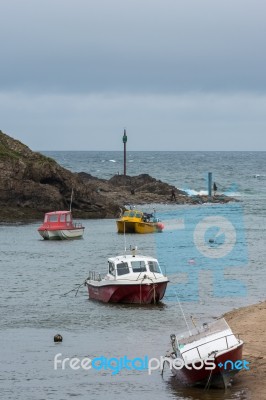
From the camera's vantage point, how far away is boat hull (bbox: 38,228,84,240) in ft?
237

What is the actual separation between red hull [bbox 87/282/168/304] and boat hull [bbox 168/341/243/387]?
14.6 m

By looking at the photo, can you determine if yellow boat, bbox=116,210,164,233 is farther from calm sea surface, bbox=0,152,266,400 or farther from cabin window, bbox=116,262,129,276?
cabin window, bbox=116,262,129,276

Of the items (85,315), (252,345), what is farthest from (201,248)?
(252,345)

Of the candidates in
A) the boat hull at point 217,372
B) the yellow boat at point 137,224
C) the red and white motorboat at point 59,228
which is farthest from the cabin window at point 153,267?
the yellow boat at point 137,224

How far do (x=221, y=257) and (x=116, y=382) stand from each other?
3329 centimetres

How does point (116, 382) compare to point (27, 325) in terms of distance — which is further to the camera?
point (27, 325)

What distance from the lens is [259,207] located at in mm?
108125

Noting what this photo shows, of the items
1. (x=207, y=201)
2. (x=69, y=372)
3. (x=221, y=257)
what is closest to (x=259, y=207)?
(x=207, y=201)

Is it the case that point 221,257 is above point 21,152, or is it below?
below

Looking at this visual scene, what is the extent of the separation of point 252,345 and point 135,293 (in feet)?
40.8

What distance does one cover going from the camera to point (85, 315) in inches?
1534

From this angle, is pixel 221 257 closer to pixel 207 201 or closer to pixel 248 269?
pixel 248 269

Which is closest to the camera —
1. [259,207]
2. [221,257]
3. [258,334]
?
[258,334]

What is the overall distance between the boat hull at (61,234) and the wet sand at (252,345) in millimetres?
37191
